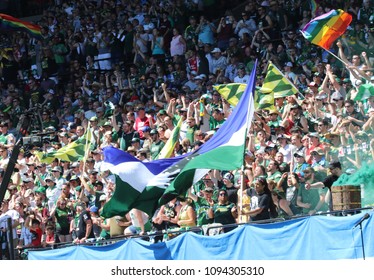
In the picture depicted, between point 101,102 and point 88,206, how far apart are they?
18.4 feet

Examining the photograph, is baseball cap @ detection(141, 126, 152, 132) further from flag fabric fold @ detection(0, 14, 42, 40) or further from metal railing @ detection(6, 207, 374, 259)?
flag fabric fold @ detection(0, 14, 42, 40)

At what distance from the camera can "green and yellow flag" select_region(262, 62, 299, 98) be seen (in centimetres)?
1972

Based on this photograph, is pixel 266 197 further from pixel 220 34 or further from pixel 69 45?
pixel 69 45

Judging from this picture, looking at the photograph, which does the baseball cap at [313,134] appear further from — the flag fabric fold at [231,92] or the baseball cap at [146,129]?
the baseball cap at [146,129]

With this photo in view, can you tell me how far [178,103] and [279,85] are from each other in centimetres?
337

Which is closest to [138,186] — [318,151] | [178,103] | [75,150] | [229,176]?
[229,176]

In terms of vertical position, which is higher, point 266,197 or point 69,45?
point 69,45

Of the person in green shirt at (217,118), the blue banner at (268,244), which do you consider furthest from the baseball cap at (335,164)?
the person in green shirt at (217,118)

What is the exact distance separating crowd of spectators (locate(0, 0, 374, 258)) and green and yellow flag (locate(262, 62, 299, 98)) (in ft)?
0.74

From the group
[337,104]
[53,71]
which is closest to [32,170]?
[53,71]

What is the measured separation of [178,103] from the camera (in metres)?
22.6

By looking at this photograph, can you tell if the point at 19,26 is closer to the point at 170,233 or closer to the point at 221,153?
the point at 170,233
